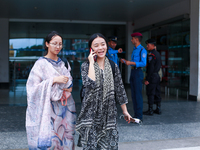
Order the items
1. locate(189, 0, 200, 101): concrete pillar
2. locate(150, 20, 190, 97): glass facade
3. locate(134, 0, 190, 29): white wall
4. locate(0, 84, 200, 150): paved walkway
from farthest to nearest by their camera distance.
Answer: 1. locate(134, 0, 190, 29): white wall
2. locate(150, 20, 190, 97): glass facade
3. locate(189, 0, 200, 101): concrete pillar
4. locate(0, 84, 200, 150): paved walkway

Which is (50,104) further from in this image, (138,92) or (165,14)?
(165,14)

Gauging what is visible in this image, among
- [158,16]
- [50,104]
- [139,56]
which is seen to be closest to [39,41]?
[158,16]

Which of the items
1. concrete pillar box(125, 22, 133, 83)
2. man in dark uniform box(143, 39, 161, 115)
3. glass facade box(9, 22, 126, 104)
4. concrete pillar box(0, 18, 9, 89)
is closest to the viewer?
man in dark uniform box(143, 39, 161, 115)

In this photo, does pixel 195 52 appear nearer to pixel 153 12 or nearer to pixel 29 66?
pixel 153 12

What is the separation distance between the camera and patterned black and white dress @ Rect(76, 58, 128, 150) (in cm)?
230

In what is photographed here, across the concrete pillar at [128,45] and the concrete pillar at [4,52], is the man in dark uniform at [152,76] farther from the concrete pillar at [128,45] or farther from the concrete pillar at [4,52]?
the concrete pillar at [4,52]

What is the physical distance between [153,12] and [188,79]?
411 centimetres

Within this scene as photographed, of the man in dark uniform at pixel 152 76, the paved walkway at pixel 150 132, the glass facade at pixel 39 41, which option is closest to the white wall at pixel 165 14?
the glass facade at pixel 39 41

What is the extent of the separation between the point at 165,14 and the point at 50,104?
341 inches

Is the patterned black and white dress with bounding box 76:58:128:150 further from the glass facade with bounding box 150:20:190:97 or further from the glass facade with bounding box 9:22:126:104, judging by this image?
the glass facade with bounding box 9:22:126:104

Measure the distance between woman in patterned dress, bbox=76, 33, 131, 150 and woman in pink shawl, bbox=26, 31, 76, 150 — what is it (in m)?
0.20

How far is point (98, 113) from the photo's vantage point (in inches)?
92.3

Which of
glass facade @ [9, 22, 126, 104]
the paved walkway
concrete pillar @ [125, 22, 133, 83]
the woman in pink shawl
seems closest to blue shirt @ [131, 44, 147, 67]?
the paved walkway

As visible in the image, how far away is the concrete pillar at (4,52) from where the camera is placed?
39.8 ft
